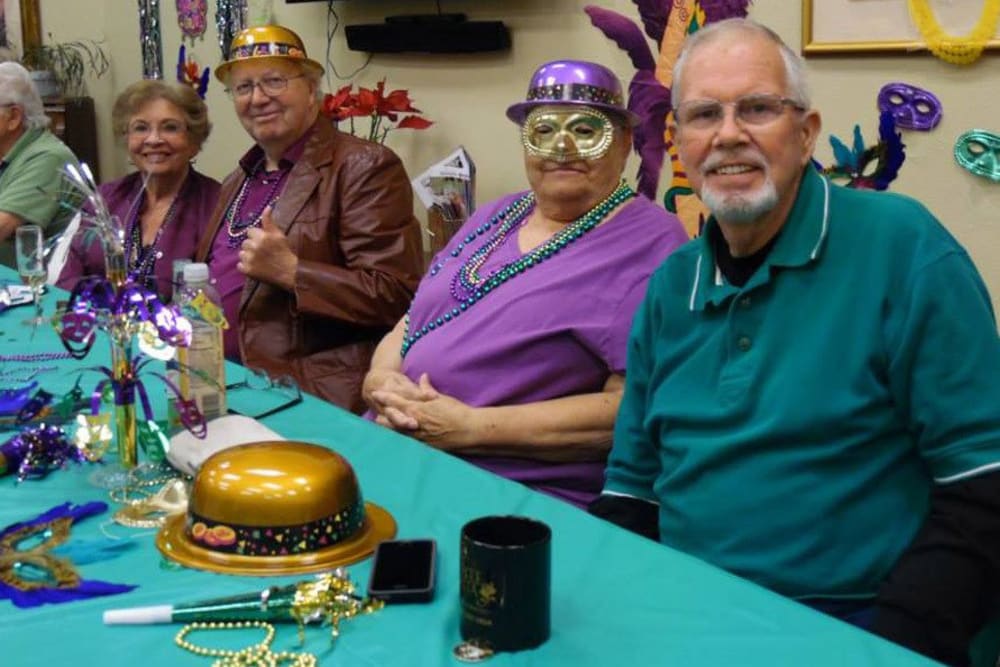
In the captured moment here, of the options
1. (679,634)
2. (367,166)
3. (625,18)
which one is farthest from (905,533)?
(625,18)

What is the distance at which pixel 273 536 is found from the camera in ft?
3.81

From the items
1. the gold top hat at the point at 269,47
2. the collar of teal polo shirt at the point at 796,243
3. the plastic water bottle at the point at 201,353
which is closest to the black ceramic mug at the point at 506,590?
the collar of teal polo shirt at the point at 796,243

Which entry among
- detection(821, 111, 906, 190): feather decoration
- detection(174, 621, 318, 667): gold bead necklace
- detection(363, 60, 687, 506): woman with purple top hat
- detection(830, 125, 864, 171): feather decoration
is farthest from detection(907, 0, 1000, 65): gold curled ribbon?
detection(174, 621, 318, 667): gold bead necklace

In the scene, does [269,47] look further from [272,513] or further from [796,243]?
[272,513]

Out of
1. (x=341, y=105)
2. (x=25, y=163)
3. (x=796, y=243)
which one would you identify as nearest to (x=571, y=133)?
(x=796, y=243)

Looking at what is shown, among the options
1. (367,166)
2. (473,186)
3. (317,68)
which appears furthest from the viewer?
(473,186)

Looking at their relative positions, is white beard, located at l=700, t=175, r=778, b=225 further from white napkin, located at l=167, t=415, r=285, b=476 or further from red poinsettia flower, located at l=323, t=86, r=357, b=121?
red poinsettia flower, located at l=323, t=86, r=357, b=121

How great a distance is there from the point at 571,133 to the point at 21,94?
8.29ft

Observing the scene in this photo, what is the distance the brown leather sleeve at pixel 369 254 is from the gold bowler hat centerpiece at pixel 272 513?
1.49 meters

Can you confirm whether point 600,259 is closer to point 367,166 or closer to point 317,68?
point 367,166

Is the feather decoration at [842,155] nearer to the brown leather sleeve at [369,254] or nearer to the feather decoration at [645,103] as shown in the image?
the feather decoration at [645,103]

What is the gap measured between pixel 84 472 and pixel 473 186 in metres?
2.07

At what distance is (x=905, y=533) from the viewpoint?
1.39 metres

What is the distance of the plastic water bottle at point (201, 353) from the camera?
63.1 inches
